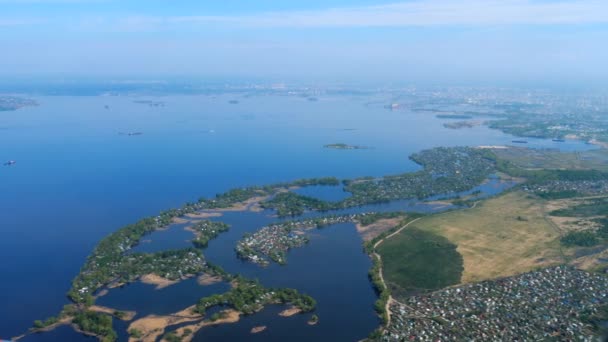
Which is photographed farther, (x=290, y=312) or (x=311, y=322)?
(x=290, y=312)

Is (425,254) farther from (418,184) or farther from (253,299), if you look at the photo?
(418,184)

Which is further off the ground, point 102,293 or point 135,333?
point 102,293

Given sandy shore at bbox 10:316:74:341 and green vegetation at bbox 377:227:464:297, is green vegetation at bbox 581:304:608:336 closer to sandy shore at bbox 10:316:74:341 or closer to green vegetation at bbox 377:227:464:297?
green vegetation at bbox 377:227:464:297

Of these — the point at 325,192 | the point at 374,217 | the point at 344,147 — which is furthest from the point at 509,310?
the point at 344,147

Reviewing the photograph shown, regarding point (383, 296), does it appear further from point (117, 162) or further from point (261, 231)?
point (117, 162)

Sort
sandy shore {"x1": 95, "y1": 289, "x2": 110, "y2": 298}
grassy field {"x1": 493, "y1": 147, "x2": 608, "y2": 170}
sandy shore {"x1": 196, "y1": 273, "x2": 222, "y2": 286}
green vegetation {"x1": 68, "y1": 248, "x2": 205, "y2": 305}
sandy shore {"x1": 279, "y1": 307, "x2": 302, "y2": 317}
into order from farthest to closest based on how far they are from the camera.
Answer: grassy field {"x1": 493, "y1": 147, "x2": 608, "y2": 170} < sandy shore {"x1": 196, "y1": 273, "x2": 222, "y2": 286} < green vegetation {"x1": 68, "y1": 248, "x2": 205, "y2": 305} < sandy shore {"x1": 95, "y1": 289, "x2": 110, "y2": 298} < sandy shore {"x1": 279, "y1": 307, "x2": 302, "y2": 317}

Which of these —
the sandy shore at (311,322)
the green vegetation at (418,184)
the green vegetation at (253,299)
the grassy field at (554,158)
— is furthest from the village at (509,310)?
the grassy field at (554,158)

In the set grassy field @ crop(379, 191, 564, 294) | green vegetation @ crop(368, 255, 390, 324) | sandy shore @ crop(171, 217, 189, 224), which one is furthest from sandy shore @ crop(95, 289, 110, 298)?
grassy field @ crop(379, 191, 564, 294)
